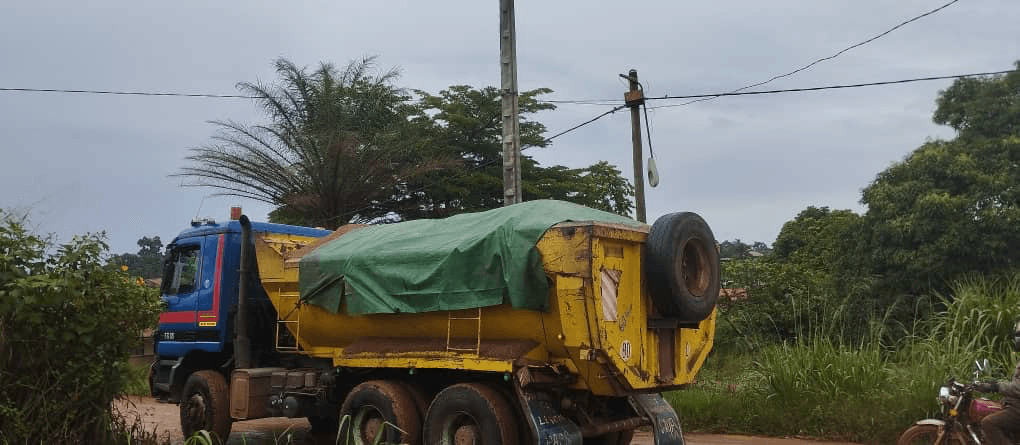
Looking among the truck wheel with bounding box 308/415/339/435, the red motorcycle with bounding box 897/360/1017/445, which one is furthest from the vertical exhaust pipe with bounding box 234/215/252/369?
the red motorcycle with bounding box 897/360/1017/445

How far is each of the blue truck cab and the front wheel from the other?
6.76 m

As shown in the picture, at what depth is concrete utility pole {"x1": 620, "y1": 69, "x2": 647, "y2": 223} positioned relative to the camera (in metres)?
15.6

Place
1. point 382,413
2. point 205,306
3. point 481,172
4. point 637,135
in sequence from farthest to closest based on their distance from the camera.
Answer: point 481,172 < point 637,135 < point 205,306 < point 382,413

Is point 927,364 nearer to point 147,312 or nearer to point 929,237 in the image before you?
point 929,237

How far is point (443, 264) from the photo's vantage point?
802 cm

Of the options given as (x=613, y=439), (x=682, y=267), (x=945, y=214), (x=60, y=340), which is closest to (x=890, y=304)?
(x=945, y=214)

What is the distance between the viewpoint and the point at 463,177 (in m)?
22.9

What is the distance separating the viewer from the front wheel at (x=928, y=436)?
24.3 feet

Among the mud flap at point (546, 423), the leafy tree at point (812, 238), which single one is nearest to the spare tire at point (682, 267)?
the mud flap at point (546, 423)

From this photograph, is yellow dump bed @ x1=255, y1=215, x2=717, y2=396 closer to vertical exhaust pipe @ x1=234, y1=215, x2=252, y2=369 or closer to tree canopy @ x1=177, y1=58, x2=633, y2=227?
vertical exhaust pipe @ x1=234, y1=215, x2=252, y2=369

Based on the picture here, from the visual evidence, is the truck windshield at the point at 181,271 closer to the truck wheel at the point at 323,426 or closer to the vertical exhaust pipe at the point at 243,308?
the vertical exhaust pipe at the point at 243,308

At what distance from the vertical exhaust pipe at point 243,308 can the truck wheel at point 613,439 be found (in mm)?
4045

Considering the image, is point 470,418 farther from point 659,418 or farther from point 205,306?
point 205,306

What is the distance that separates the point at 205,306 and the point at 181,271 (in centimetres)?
73
